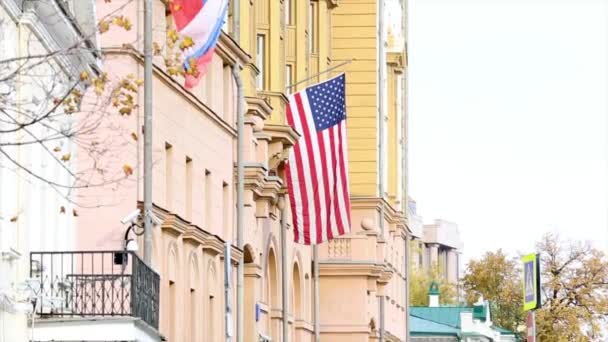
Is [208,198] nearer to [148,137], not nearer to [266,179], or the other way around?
[266,179]

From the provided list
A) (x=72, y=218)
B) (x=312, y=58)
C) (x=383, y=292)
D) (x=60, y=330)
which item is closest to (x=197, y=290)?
(x=72, y=218)

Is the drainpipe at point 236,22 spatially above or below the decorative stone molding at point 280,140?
above

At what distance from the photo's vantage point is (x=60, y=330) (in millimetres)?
33688

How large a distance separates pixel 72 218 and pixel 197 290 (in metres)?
11.9

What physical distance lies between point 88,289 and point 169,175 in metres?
11.3

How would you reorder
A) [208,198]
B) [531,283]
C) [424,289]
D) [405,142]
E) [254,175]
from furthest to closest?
1. [424,289]
2. [531,283]
3. [405,142]
4. [254,175]
5. [208,198]

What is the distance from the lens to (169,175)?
4653cm

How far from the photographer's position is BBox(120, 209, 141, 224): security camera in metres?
40.5

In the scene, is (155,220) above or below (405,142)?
below

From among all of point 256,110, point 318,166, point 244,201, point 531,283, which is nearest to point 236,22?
point 256,110

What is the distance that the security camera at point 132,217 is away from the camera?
40491 millimetres

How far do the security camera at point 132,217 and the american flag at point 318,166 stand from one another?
63.6 ft

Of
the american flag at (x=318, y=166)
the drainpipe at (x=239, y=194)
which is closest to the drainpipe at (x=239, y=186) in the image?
the drainpipe at (x=239, y=194)

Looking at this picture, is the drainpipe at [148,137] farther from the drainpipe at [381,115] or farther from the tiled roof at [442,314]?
the tiled roof at [442,314]
